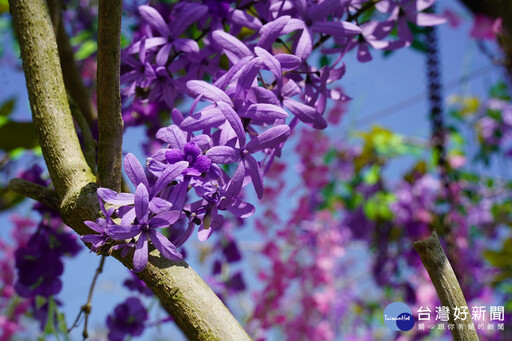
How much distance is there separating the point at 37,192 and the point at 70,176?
75 millimetres

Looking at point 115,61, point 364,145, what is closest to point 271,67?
point 115,61

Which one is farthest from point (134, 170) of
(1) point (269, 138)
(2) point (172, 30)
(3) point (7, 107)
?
(3) point (7, 107)

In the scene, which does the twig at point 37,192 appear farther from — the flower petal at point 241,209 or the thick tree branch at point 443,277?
the thick tree branch at point 443,277

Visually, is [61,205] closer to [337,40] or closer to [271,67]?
[271,67]

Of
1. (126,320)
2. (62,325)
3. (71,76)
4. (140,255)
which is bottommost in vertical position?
(126,320)

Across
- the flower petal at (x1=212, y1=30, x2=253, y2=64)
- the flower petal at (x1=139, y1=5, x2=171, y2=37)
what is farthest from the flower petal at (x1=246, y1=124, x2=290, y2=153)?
the flower petal at (x1=139, y1=5, x2=171, y2=37)

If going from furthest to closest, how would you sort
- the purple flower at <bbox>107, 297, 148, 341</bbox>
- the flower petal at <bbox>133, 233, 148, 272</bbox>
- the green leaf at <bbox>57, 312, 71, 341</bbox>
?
1. the purple flower at <bbox>107, 297, 148, 341</bbox>
2. the green leaf at <bbox>57, 312, 71, 341</bbox>
3. the flower petal at <bbox>133, 233, 148, 272</bbox>

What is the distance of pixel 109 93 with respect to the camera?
1.41ft

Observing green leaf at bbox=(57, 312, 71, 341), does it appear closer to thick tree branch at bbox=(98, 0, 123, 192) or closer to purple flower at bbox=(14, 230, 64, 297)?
purple flower at bbox=(14, 230, 64, 297)

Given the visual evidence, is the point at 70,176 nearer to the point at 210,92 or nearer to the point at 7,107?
the point at 210,92

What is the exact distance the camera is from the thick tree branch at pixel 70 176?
388mm

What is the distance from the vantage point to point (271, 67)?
45 centimetres

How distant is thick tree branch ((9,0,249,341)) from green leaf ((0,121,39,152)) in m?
0.45

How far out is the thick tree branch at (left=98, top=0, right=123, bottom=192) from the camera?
0.43 m
